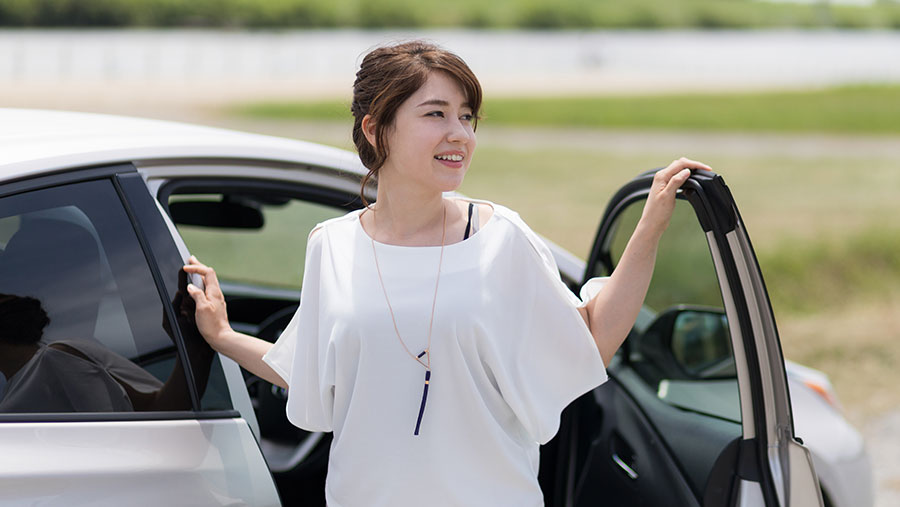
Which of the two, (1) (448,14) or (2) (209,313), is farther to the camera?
(1) (448,14)

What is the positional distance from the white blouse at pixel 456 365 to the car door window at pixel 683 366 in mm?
616

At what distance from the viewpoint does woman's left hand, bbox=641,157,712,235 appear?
1820 millimetres

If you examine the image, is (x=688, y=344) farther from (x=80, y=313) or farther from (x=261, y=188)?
(x=80, y=313)

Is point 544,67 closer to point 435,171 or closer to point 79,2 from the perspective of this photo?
point 79,2

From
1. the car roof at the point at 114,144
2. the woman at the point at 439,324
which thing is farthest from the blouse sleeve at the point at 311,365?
the car roof at the point at 114,144

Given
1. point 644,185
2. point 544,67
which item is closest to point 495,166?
point 644,185

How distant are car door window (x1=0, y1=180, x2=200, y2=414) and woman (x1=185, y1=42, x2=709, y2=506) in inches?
12.7

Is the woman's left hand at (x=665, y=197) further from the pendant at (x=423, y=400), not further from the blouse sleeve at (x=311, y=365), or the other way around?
the blouse sleeve at (x=311, y=365)

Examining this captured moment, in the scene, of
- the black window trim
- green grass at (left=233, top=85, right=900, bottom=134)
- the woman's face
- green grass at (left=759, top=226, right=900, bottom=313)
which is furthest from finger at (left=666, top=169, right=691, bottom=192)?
green grass at (left=233, top=85, right=900, bottom=134)

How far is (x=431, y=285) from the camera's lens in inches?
68.8

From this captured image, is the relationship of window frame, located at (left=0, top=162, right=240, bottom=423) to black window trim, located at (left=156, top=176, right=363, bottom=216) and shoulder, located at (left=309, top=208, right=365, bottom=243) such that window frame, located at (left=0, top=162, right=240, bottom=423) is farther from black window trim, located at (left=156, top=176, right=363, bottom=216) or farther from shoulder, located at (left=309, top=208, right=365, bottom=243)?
shoulder, located at (left=309, top=208, right=365, bottom=243)

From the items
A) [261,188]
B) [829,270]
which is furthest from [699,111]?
[261,188]

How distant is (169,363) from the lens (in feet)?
6.49

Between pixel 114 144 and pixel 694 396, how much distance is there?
1.62m
